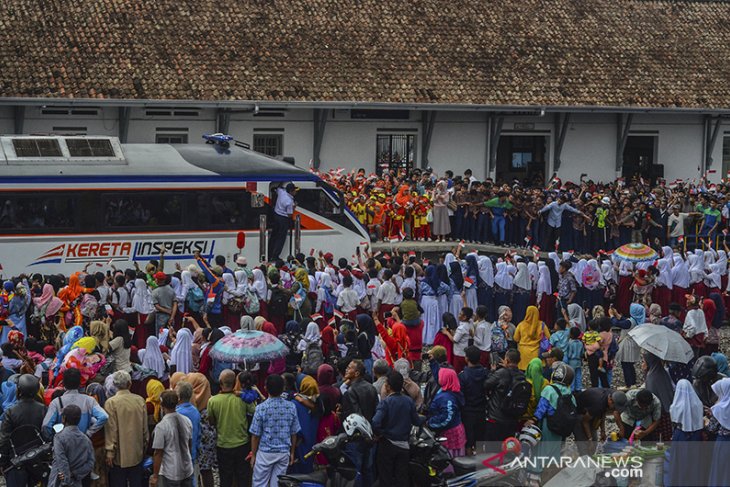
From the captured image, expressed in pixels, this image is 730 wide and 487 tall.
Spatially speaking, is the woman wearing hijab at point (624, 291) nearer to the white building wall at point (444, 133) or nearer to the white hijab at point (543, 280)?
the white hijab at point (543, 280)

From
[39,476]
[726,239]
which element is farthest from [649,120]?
[39,476]

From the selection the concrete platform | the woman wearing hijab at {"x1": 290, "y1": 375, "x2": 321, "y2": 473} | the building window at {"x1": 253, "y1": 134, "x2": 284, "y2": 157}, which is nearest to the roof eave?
the building window at {"x1": 253, "y1": 134, "x2": 284, "y2": 157}

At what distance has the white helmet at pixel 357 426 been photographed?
1172 centimetres

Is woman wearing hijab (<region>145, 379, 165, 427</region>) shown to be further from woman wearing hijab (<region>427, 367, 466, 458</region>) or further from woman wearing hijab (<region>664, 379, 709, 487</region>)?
woman wearing hijab (<region>664, 379, 709, 487</region>)

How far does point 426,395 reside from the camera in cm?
1308

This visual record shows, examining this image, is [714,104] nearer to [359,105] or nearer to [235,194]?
[359,105]

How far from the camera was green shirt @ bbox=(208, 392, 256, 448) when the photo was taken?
1200cm

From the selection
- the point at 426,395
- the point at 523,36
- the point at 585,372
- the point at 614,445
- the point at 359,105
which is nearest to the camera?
the point at 614,445

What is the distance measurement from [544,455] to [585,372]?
675 centimetres

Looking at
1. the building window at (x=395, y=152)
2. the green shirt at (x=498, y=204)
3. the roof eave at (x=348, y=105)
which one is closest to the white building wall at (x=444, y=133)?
the building window at (x=395, y=152)

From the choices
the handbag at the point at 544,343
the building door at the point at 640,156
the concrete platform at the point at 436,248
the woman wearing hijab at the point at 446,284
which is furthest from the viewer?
the building door at the point at 640,156

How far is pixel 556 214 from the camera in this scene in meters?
25.7

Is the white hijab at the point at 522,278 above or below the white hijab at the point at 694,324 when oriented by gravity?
above

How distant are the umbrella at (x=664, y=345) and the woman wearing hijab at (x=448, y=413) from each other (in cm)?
250
